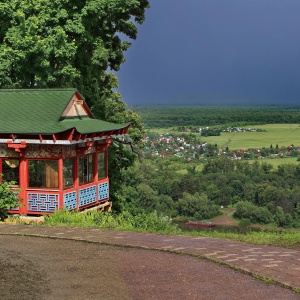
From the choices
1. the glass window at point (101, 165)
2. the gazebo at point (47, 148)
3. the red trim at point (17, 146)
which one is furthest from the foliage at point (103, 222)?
the glass window at point (101, 165)

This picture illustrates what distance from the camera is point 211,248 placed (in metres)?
11.1

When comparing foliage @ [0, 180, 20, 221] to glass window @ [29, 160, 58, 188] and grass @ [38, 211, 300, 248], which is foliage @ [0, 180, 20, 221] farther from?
glass window @ [29, 160, 58, 188]

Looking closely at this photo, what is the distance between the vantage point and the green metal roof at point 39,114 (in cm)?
1814

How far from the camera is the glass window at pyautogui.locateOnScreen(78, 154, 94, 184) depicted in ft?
64.6

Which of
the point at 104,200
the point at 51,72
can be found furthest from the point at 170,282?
the point at 51,72

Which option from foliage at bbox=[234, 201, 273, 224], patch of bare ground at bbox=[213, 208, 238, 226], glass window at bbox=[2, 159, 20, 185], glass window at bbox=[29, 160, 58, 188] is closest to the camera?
glass window at bbox=[29, 160, 58, 188]

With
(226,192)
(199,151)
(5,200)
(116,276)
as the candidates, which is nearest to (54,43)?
(5,200)

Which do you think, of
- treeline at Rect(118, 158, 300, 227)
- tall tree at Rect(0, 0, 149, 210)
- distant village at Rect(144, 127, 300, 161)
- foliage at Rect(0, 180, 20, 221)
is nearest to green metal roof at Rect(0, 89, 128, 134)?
foliage at Rect(0, 180, 20, 221)

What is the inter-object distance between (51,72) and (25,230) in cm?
1353

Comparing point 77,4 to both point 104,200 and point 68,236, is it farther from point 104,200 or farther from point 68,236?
point 68,236

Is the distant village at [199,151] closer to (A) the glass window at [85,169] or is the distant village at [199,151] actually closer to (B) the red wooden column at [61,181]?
(A) the glass window at [85,169]

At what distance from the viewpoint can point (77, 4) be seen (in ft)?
85.0

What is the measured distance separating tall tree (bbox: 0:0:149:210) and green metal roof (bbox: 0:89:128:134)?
4.73 meters

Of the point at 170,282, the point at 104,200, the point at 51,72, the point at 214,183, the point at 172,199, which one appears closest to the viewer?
the point at 170,282
